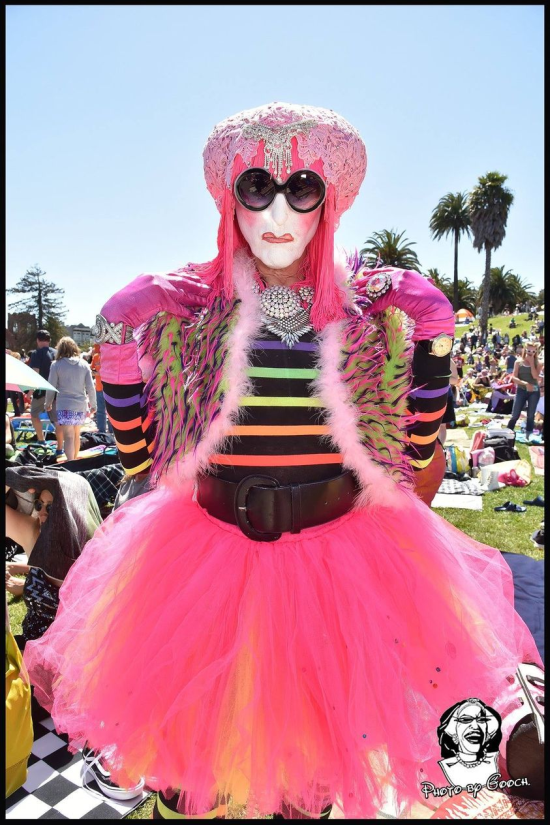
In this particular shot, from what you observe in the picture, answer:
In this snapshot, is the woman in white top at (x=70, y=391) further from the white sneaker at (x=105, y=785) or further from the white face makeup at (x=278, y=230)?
the white face makeup at (x=278, y=230)

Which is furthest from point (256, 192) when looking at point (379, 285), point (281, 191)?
point (379, 285)

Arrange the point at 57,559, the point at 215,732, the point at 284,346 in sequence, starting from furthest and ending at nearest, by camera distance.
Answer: the point at 57,559
the point at 284,346
the point at 215,732

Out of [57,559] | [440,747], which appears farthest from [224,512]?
[57,559]

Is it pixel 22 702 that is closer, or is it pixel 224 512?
pixel 224 512

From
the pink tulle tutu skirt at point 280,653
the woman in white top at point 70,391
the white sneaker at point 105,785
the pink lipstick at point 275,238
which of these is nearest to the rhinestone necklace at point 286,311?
the pink lipstick at point 275,238

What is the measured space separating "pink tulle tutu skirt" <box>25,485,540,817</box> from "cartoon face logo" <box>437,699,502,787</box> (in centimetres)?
5

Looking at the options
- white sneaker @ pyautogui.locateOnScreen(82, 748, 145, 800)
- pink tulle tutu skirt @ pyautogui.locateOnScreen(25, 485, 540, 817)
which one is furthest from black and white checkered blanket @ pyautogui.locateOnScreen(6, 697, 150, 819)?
pink tulle tutu skirt @ pyautogui.locateOnScreen(25, 485, 540, 817)

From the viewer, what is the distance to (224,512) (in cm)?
168

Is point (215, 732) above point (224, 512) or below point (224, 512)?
below

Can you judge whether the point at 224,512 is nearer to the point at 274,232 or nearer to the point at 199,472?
the point at 199,472

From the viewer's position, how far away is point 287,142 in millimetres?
1607

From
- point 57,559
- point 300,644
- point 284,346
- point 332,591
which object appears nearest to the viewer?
point 300,644

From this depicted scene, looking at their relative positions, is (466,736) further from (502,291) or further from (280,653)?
(502,291)

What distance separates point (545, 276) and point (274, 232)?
35.1 inches
